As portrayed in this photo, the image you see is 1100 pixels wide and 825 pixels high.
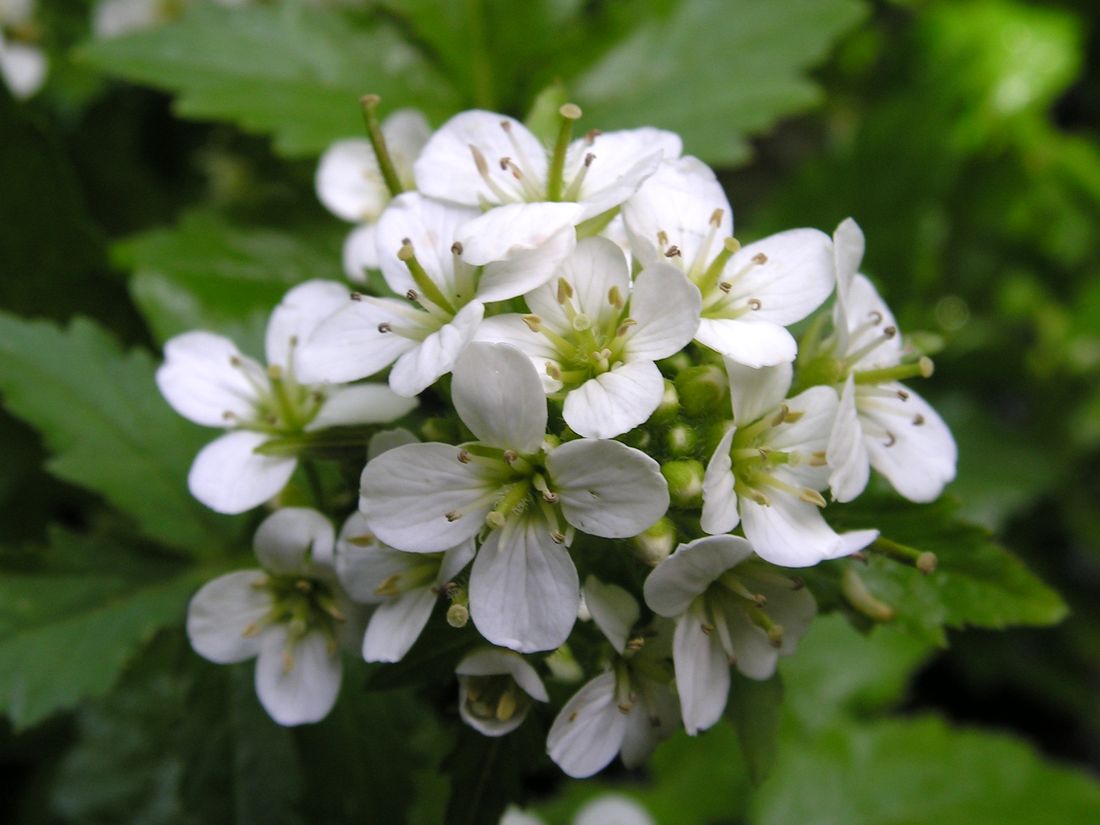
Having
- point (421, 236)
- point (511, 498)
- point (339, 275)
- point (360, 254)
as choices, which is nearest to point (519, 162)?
point (421, 236)

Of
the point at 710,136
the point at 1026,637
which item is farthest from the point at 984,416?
the point at 710,136

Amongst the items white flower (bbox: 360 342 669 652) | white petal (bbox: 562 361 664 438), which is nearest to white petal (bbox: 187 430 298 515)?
white flower (bbox: 360 342 669 652)

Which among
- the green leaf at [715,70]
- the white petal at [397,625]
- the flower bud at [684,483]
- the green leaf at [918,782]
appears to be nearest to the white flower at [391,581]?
the white petal at [397,625]

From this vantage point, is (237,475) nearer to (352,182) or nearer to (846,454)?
(352,182)

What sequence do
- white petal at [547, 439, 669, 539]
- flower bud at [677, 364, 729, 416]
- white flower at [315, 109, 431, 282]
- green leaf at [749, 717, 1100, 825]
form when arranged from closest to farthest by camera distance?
white petal at [547, 439, 669, 539], flower bud at [677, 364, 729, 416], white flower at [315, 109, 431, 282], green leaf at [749, 717, 1100, 825]

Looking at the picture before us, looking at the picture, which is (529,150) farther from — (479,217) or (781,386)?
(781,386)

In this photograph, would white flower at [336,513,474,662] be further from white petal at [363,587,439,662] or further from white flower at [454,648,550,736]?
white flower at [454,648,550,736]

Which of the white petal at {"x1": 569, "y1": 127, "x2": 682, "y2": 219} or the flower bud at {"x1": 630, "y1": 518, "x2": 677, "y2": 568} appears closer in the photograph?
the flower bud at {"x1": 630, "y1": 518, "x2": 677, "y2": 568}

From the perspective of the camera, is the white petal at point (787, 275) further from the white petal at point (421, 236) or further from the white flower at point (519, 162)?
the white petal at point (421, 236)

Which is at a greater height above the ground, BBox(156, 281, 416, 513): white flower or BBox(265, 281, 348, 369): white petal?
BBox(265, 281, 348, 369): white petal
